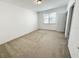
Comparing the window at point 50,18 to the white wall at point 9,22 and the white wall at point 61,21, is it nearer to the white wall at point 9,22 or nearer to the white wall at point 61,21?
the white wall at point 61,21

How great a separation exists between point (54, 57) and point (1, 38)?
2.92m

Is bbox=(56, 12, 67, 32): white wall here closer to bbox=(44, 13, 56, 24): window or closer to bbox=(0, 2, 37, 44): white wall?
bbox=(44, 13, 56, 24): window

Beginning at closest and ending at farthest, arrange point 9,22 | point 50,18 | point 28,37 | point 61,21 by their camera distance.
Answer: point 9,22 → point 28,37 → point 61,21 → point 50,18

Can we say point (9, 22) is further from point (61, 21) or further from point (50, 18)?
point (50, 18)

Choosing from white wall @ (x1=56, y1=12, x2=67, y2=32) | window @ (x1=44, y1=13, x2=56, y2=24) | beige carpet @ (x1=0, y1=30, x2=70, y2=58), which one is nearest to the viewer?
beige carpet @ (x1=0, y1=30, x2=70, y2=58)

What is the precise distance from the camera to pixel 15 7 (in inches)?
150

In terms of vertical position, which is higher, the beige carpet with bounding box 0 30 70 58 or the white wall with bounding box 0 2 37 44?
the white wall with bounding box 0 2 37 44

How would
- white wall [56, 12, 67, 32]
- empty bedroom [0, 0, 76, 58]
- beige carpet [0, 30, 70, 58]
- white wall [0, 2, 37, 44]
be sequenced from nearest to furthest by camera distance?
1. beige carpet [0, 30, 70, 58]
2. empty bedroom [0, 0, 76, 58]
3. white wall [0, 2, 37, 44]
4. white wall [56, 12, 67, 32]

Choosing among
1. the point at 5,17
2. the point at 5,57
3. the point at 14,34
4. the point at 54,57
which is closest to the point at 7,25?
the point at 5,17

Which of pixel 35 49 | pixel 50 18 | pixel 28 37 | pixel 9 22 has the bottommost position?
pixel 35 49

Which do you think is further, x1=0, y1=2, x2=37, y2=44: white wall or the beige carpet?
x1=0, y1=2, x2=37, y2=44: white wall

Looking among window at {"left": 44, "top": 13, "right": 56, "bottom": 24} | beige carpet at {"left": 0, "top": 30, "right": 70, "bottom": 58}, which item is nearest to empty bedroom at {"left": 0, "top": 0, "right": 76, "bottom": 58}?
beige carpet at {"left": 0, "top": 30, "right": 70, "bottom": 58}

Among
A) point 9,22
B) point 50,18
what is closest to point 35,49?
point 9,22

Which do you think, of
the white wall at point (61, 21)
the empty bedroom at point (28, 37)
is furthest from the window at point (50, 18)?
the white wall at point (61, 21)
